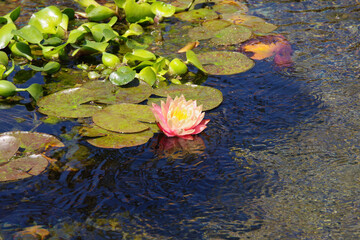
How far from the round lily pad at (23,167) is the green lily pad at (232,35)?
2.01 meters

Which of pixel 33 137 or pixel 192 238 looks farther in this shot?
pixel 33 137

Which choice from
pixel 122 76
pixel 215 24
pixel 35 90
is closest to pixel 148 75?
pixel 122 76

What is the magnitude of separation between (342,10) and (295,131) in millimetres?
2222

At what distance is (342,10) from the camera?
13.4 ft

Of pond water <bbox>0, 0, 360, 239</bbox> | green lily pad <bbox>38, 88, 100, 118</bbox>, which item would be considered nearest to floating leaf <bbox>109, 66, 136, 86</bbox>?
green lily pad <bbox>38, 88, 100, 118</bbox>

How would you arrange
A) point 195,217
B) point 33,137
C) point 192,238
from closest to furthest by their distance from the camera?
1. point 192,238
2. point 195,217
3. point 33,137

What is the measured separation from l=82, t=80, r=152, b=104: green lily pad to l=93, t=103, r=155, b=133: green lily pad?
9 centimetres

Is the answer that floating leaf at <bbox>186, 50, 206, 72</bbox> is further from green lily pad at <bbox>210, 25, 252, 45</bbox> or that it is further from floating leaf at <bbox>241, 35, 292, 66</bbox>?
green lily pad at <bbox>210, 25, 252, 45</bbox>

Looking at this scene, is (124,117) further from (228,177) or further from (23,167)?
(228,177)

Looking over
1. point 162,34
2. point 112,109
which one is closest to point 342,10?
point 162,34

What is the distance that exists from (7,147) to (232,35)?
225 cm

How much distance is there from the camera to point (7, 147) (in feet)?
7.16

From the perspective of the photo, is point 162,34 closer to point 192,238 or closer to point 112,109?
point 112,109

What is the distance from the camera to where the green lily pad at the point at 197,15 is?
13.5ft
